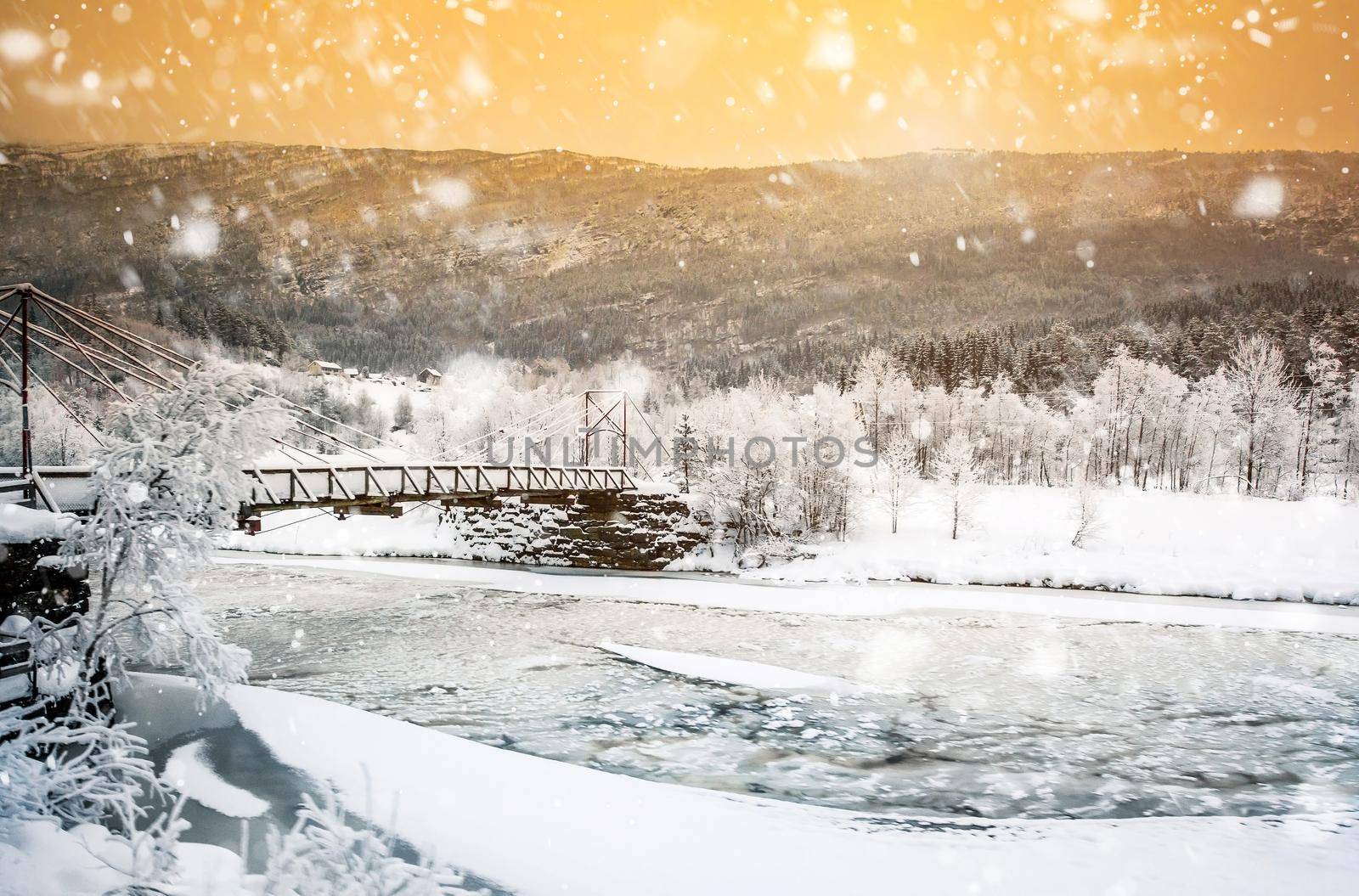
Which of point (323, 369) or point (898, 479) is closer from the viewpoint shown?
point (898, 479)

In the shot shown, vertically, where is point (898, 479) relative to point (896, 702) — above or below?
above

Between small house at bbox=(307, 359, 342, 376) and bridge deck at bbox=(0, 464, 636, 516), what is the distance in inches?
3194

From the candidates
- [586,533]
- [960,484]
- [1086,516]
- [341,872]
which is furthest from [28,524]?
[1086,516]

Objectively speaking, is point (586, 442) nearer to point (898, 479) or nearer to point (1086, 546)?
point (898, 479)

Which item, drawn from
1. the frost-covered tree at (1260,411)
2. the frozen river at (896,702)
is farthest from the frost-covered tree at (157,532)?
the frost-covered tree at (1260,411)

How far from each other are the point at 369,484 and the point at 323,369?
11217cm

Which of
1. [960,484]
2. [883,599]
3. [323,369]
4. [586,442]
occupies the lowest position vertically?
[883,599]

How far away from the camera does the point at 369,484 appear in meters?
30.0

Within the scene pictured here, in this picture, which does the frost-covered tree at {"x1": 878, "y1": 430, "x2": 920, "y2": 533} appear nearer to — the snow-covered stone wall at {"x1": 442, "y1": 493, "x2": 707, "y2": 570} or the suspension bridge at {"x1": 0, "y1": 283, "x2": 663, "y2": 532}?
the snow-covered stone wall at {"x1": 442, "y1": 493, "x2": 707, "y2": 570}

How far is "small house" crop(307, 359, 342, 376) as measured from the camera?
11512 centimetres

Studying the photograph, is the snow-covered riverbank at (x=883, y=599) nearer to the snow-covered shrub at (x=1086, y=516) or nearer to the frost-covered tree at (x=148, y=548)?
the snow-covered shrub at (x=1086, y=516)

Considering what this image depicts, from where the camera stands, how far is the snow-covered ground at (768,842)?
7.61 metres

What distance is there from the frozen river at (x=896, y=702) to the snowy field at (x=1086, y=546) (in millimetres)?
6747

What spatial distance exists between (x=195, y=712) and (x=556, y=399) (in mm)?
94339
